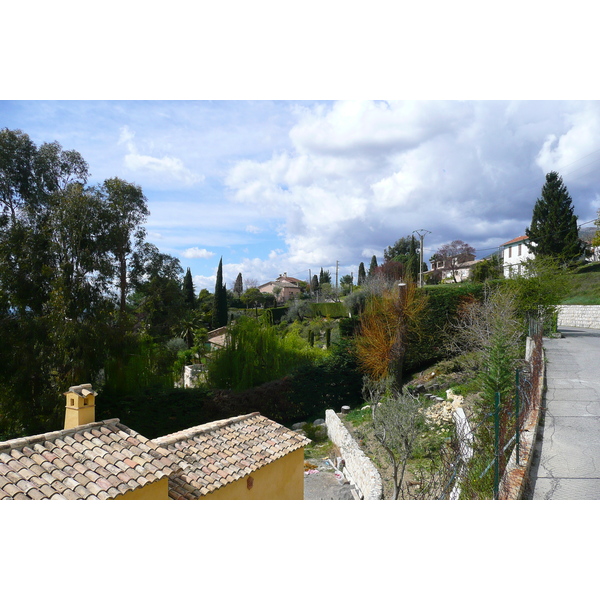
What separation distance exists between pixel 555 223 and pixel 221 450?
2252cm

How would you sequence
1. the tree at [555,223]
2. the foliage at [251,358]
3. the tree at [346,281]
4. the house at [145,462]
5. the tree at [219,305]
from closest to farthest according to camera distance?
the house at [145,462], the foliage at [251,358], the tree at [555,223], the tree at [219,305], the tree at [346,281]

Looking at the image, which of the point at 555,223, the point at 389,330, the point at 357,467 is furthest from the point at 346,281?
the point at 357,467

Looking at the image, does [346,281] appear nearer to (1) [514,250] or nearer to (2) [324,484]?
(1) [514,250]

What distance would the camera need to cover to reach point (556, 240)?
70.2 ft

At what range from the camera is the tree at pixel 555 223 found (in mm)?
20812

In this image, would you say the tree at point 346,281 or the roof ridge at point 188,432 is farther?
the tree at point 346,281

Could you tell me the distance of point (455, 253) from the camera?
32125 millimetres

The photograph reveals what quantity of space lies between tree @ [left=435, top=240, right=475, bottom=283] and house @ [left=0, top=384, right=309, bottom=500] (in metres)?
28.5

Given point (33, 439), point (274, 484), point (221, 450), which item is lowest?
point (274, 484)

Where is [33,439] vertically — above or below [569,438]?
above

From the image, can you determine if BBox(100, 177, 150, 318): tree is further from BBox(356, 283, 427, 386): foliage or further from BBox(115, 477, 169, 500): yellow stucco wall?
BBox(115, 477, 169, 500): yellow stucco wall

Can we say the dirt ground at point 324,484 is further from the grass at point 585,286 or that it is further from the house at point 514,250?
the house at point 514,250

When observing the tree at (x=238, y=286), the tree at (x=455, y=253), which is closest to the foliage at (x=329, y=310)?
the tree at (x=238, y=286)

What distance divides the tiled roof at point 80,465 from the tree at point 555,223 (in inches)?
861
